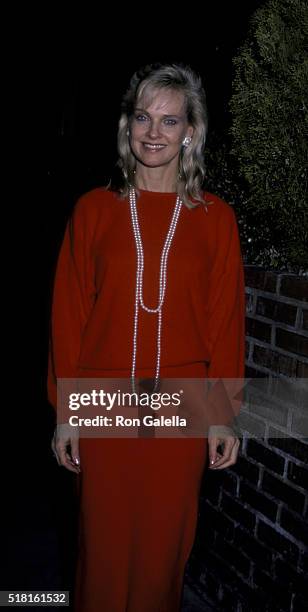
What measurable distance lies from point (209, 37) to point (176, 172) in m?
2.20

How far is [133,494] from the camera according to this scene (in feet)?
8.89

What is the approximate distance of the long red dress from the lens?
261 cm

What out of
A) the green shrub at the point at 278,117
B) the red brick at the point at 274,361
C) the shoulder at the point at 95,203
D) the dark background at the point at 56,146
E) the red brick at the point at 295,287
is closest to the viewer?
the green shrub at the point at 278,117

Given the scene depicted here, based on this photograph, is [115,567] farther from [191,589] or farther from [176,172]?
[176,172]

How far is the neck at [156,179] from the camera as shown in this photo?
2.67 m

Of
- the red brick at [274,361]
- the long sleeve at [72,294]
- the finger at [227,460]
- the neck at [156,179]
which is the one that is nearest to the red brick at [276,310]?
the red brick at [274,361]

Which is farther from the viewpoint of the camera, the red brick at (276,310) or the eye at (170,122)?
the red brick at (276,310)

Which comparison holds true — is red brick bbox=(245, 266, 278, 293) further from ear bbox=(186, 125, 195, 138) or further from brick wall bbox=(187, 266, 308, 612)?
ear bbox=(186, 125, 195, 138)

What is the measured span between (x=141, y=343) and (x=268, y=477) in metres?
0.88

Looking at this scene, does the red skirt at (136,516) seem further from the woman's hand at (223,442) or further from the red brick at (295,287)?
the red brick at (295,287)

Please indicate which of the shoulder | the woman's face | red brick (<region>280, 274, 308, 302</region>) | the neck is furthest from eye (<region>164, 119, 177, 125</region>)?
red brick (<region>280, 274, 308, 302</region>)

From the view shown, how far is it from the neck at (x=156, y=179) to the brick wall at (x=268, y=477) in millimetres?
574

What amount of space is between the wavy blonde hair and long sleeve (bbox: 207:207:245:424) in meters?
0.16

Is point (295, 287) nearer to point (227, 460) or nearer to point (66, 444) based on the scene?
point (227, 460)
